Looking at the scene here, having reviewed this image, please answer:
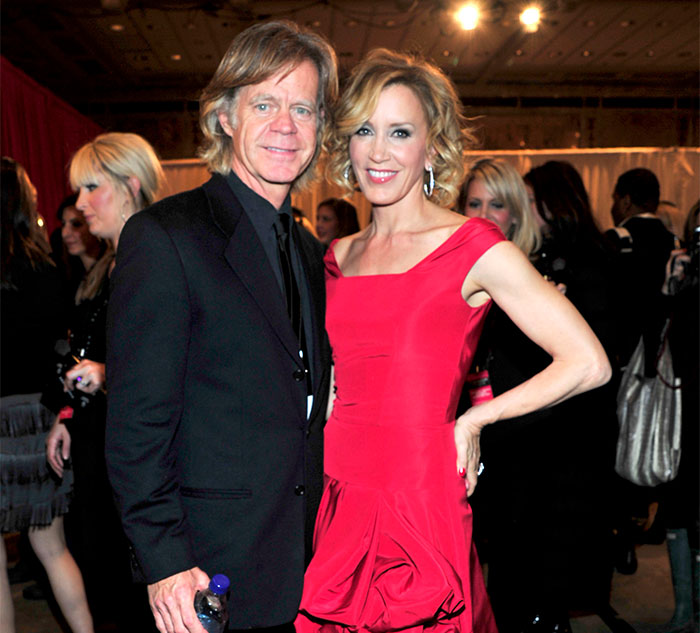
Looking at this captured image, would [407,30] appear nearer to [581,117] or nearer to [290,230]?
[581,117]

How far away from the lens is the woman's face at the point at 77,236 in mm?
3932

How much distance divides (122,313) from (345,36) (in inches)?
347

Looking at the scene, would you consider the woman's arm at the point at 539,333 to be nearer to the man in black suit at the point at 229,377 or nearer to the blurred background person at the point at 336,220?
→ the man in black suit at the point at 229,377

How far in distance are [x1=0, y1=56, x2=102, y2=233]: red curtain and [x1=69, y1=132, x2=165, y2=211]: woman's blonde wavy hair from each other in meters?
3.60

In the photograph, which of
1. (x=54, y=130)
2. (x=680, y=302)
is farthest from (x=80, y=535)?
(x=54, y=130)

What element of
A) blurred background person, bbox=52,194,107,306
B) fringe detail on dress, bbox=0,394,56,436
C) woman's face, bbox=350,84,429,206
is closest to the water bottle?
woman's face, bbox=350,84,429,206

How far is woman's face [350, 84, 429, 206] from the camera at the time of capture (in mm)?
1849

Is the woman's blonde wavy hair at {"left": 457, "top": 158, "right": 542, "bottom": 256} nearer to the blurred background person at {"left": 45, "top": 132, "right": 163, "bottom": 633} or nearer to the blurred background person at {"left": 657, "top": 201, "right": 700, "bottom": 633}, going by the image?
the blurred background person at {"left": 657, "top": 201, "right": 700, "bottom": 633}

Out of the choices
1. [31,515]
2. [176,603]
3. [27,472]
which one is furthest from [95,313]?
[176,603]

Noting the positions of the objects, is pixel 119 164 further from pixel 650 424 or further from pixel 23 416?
pixel 650 424

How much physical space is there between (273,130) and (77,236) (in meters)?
2.76

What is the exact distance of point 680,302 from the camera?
9.57 feet

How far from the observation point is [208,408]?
55.8 inches

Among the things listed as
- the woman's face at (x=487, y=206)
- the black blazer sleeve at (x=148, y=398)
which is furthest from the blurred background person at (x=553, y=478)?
the black blazer sleeve at (x=148, y=398)
